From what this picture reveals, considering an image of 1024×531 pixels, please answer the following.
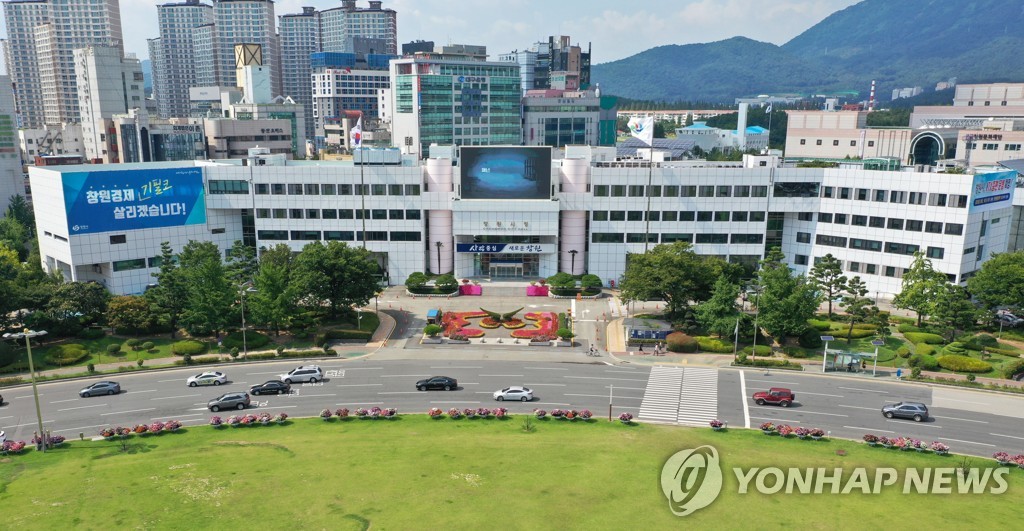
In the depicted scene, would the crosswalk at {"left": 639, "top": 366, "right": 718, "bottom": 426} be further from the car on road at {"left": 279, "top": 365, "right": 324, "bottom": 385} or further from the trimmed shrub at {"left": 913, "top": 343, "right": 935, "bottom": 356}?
the car on road at {"left": 279, "top": 365, "right": 324, "bottom": 385}

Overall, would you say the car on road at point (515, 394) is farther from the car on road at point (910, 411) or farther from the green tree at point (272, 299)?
the car on road at point (910, 411)

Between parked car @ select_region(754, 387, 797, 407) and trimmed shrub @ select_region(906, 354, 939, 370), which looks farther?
trimmed shrub @ select_region(906, 354, 939, 370)

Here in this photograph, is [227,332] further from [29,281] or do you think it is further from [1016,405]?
[1016,405]

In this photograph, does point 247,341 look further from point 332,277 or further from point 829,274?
point 829,274

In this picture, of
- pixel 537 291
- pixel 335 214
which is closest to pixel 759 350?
pixel 537 291

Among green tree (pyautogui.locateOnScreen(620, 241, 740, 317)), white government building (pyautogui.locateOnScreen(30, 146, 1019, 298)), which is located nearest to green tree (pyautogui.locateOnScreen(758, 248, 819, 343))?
green tree (pyautogui.locateOnScreen(620, 241, 740, 317))

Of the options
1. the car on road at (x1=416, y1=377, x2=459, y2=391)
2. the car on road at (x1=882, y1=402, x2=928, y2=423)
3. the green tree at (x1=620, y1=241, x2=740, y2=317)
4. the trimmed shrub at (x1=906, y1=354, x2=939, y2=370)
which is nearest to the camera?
the car on road at (x1=882, y1=402, x2=928, y2=423)
